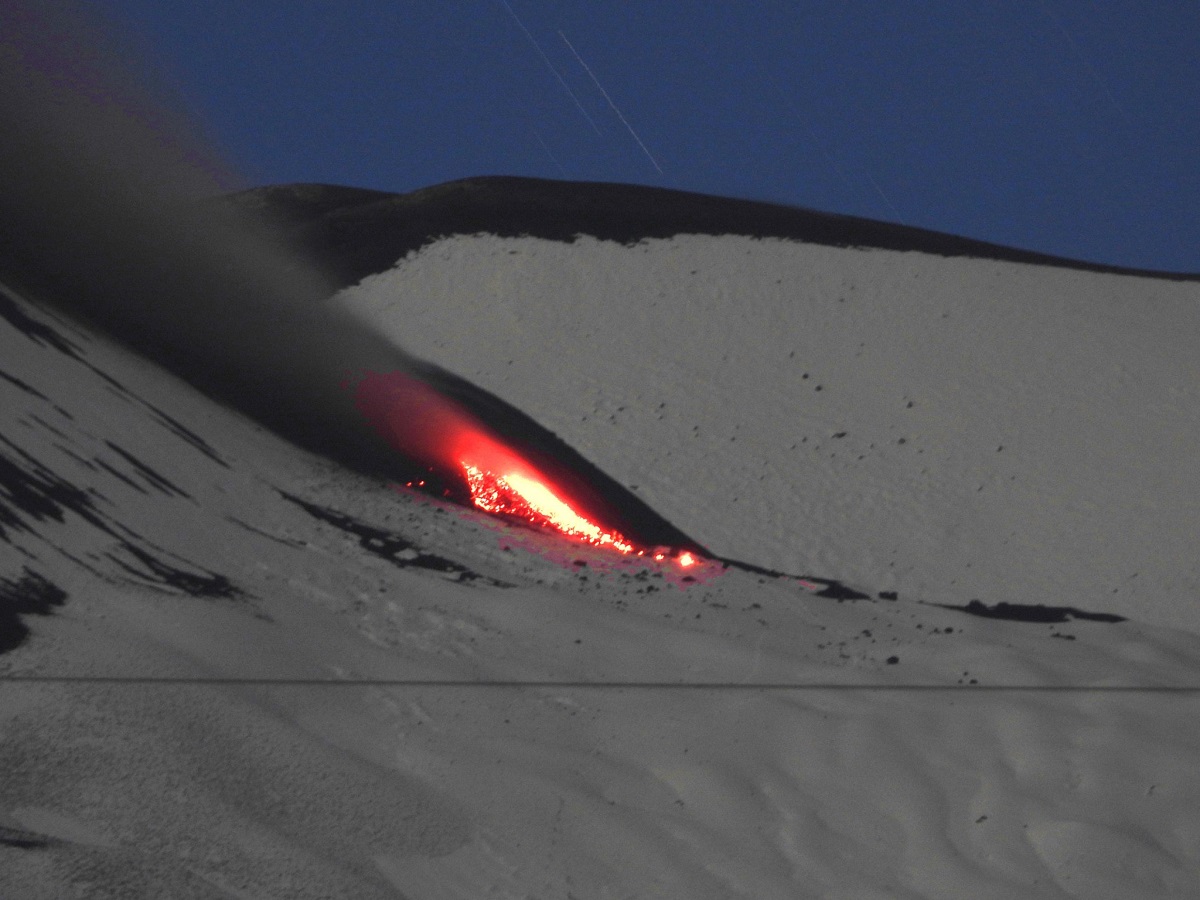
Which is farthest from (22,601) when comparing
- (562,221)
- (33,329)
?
(562,221)

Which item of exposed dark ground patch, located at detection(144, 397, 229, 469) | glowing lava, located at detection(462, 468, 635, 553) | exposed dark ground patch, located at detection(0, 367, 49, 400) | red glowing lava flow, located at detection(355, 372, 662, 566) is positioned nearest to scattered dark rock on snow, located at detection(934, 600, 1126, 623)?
red glowing lava flow, located at detection(355, 372, 662, 566)

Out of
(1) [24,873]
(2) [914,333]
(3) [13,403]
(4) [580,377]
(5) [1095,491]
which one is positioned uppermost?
(2) [914,333]

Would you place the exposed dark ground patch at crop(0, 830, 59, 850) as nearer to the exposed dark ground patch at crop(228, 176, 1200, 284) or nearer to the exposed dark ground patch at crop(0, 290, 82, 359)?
the exposed dark ground patch at crop(0, 290, 82, 359)

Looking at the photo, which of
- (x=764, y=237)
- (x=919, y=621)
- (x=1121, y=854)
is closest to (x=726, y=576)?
(x=919, y=621)

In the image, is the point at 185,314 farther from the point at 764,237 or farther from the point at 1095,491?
the point at 1095,491

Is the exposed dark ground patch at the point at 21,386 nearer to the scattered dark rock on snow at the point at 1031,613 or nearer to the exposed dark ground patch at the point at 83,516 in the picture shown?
the exposed dark ground patch at the point at 83,516

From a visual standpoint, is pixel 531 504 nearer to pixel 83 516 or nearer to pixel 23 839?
pixel 83 516

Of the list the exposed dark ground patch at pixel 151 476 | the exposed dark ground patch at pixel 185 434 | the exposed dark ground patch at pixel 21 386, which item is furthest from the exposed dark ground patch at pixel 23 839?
the exposed dark ground patch at pixel 185 434
